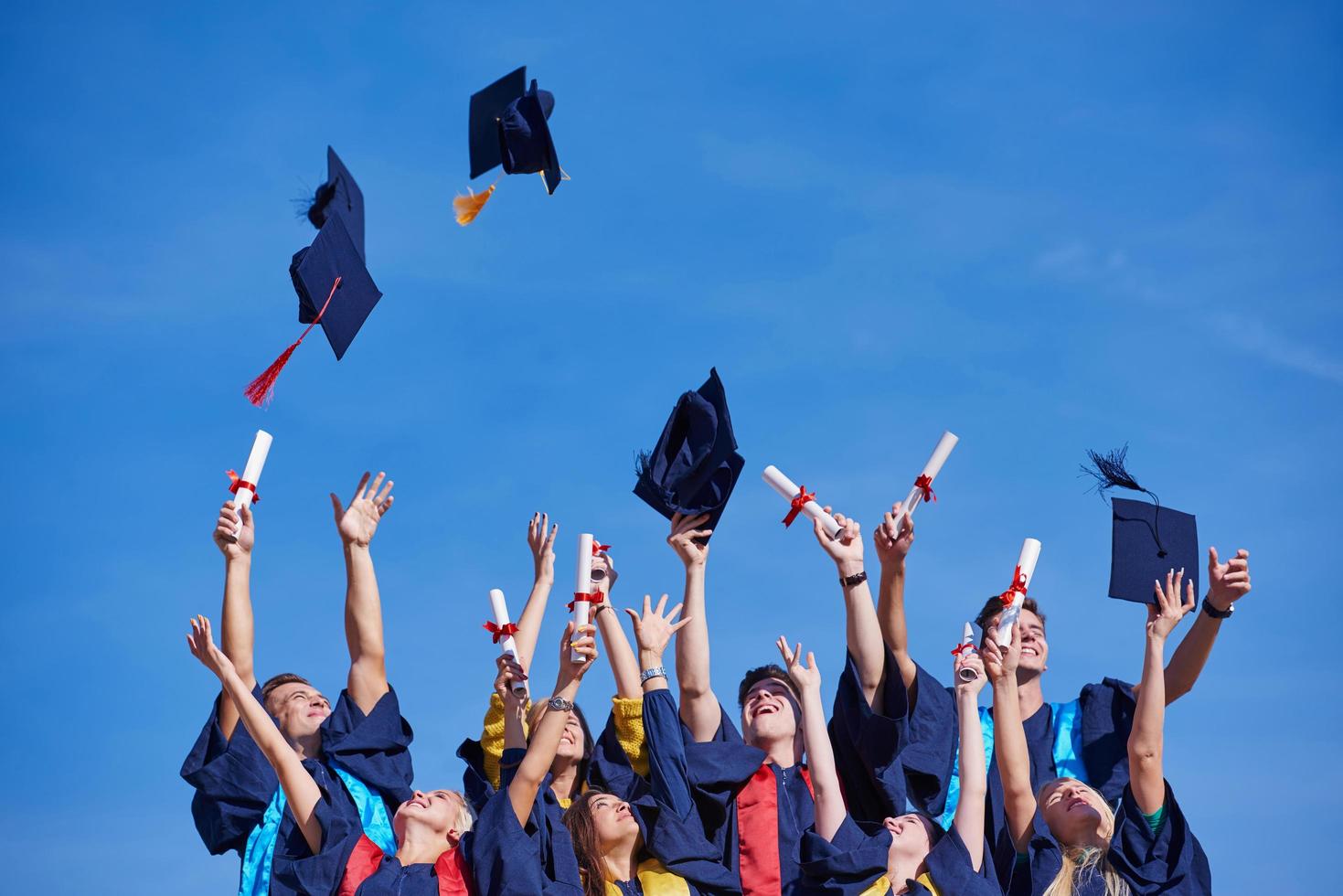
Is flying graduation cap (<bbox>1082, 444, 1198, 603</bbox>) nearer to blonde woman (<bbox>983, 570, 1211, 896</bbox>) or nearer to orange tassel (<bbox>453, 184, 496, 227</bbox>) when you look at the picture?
blonde woman (<bbox>983, 570, 1211, 896</bbox>)

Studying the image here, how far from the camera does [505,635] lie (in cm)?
699

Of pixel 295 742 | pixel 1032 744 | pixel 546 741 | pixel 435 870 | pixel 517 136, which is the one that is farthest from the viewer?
pixel 517 136

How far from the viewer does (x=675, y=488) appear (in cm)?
766

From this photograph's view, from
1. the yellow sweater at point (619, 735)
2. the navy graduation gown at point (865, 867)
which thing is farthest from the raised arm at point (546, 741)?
the navy graduation gown at point (865, 867)

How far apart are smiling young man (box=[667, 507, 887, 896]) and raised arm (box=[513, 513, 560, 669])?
0.67m

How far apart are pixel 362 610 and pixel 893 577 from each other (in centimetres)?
222

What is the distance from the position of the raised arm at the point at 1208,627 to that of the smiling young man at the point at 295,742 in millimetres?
3209

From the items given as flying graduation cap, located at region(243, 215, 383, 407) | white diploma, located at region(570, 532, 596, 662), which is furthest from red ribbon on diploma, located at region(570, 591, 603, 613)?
flying graduation cap, located at region(243, 215, 383, 407)

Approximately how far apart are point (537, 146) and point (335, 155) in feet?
3.68

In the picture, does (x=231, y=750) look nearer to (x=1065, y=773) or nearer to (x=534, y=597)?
(x=534, y=597)

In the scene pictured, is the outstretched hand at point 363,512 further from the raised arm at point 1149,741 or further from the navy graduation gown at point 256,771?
the raised arm at point 1149,741

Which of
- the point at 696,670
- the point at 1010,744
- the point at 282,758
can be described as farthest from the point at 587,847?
the point at 1010,744

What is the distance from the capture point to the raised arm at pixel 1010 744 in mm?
6691

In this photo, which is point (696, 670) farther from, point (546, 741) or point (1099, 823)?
point (1099, 823)
